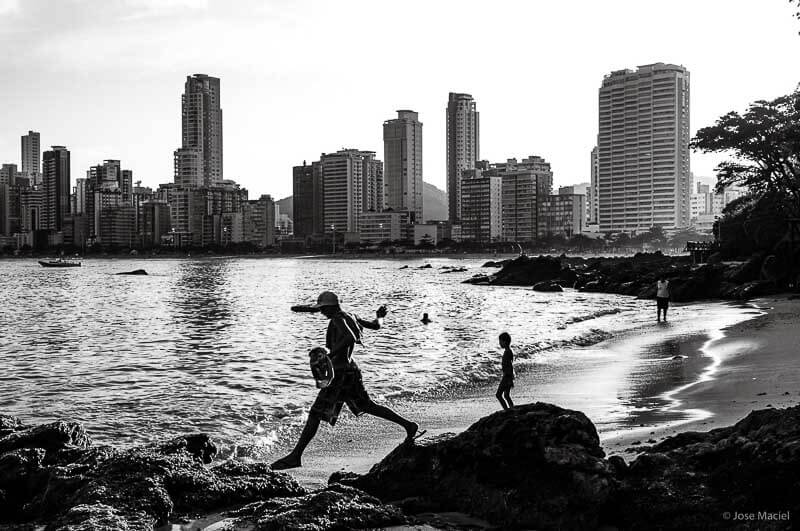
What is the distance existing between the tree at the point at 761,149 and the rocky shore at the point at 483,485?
4045 centimetres

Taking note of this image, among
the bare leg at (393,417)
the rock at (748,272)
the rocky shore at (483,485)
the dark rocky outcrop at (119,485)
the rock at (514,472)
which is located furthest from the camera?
the rock at (748,272)

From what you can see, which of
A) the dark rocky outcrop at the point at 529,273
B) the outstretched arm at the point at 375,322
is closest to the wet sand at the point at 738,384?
the outstretched arm at the point at 375,322

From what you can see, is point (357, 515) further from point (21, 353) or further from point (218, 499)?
point (21, 353)

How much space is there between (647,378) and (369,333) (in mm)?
14067

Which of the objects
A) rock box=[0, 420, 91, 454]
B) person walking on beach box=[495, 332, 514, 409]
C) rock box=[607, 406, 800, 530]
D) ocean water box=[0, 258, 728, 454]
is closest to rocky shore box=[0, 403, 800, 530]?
rock box=[607, 406, 800, 530]

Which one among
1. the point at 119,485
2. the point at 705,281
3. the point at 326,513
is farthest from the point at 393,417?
the point at 705,281

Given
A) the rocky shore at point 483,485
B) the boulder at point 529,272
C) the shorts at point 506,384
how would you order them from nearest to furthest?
the rocky shore at point 483,485
the shorts at point 506,384
the boulder at point 529,272

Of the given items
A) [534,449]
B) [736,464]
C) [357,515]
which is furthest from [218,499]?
[736,464]

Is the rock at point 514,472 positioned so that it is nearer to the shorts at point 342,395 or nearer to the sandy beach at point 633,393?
the shorts at point 342,395

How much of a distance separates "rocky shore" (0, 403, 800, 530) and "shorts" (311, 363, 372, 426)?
77cm

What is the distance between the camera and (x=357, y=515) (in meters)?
5.75

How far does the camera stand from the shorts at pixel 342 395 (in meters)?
7.95

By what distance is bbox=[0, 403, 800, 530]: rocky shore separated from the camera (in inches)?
205

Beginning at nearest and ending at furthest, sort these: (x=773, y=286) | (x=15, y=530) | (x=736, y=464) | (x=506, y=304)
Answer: (x=736, y=464) < (x=15, y=530) < (x=773, y=286) < (x=506, y=304)
